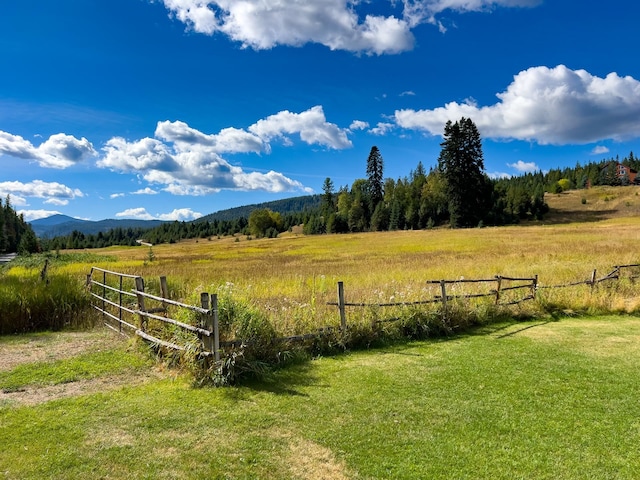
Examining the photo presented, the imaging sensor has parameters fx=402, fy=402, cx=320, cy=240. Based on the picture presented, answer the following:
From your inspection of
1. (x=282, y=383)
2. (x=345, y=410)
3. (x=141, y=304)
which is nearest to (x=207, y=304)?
(x=282, y=383)

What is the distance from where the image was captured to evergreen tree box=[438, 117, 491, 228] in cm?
6956

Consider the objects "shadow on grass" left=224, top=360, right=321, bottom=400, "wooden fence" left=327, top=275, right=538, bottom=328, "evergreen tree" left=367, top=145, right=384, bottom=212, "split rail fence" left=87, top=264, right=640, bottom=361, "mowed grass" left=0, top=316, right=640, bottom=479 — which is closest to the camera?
"mowed grass" left=0, top=316, right=640, bottom=479

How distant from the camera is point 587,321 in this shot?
11.4 m

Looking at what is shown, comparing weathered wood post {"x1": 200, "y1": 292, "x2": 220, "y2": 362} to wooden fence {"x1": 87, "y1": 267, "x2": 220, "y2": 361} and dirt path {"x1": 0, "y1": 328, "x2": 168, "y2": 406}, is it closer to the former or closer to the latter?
wooden fence {"x1": 87, "y1": 267, "x2": 220, "y2": 361}

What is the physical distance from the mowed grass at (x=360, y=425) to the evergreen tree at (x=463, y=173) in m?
65.1

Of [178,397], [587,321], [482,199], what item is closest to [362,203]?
[482,199]

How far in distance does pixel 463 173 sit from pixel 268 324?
68285 mm

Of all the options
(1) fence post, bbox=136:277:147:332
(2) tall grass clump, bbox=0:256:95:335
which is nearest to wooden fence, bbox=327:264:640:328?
(1) fence post, bbox=136:277:147:332

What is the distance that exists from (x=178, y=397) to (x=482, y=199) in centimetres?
7480

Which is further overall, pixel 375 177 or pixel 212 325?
pixel 375 177

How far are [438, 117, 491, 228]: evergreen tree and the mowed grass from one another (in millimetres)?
65110

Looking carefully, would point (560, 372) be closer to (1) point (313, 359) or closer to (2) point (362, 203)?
(1) point (313, 359)

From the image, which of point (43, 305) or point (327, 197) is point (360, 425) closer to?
point (43, 305)

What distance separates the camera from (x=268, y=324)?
7902 mm
